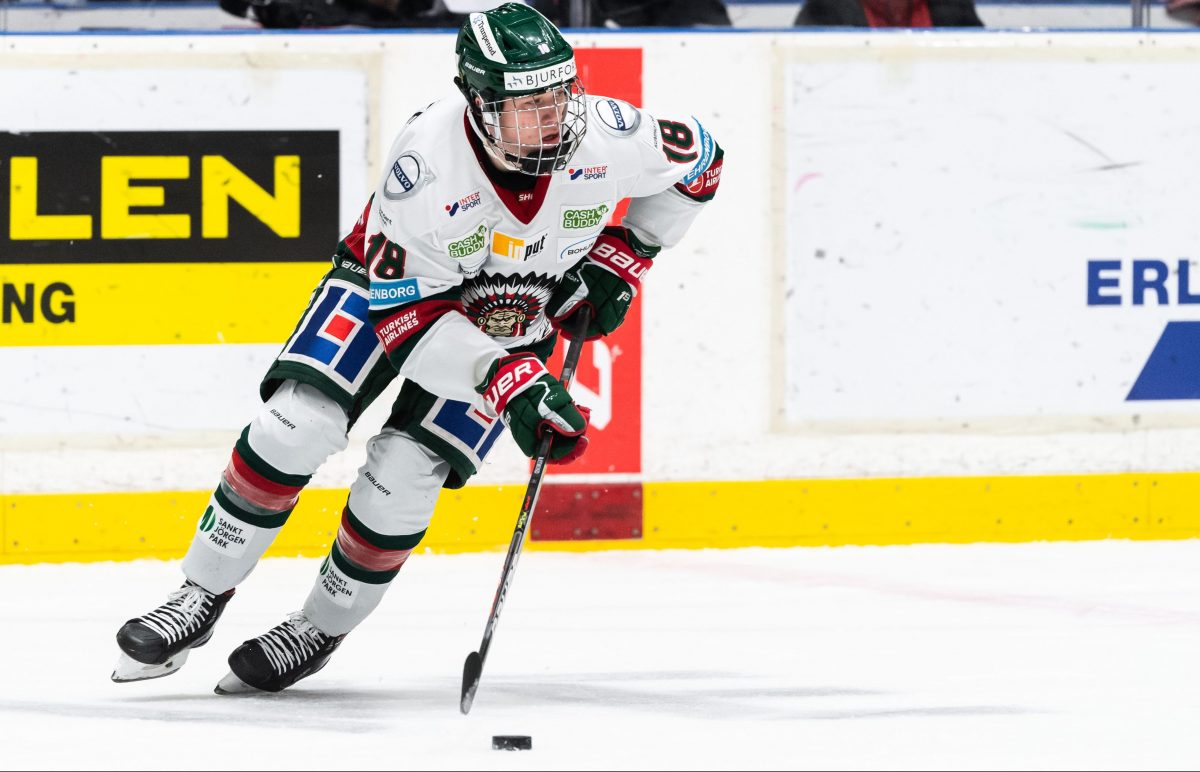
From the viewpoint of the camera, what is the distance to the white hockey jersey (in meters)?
2.79

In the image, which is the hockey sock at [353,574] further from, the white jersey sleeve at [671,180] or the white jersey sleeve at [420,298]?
the white jersey sleeve at [671,180]

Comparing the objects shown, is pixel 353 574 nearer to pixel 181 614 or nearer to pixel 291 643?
pixel 291 643

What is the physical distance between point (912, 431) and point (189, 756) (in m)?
2.63

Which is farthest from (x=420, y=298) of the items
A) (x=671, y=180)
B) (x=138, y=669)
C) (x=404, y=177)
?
(x=138, y=669)

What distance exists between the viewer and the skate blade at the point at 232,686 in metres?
3.01

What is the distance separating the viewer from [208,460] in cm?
445

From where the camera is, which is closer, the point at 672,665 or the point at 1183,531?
the point at 672,665

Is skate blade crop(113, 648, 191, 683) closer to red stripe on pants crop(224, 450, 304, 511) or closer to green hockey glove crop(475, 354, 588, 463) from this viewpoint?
red stripe on pants crop(224, 450, 304, 511)

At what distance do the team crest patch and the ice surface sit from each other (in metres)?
0.65

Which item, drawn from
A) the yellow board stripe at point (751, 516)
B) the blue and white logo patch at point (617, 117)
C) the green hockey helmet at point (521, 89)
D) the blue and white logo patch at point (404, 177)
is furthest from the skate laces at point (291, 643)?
the yellow board stripe at point (751, 516)

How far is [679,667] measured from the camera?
327cm

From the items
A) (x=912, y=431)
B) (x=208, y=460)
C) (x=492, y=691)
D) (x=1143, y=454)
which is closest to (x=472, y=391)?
(x=492, y=691)

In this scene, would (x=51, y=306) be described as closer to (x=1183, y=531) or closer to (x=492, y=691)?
(x=492, y=691)

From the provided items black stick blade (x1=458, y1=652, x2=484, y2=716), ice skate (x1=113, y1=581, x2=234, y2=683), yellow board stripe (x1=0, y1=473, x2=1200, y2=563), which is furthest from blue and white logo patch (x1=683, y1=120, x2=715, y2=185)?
yellow board stripe (x1=0, y1=473, x2=1200, y2=563)
